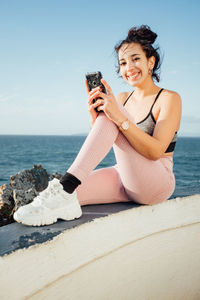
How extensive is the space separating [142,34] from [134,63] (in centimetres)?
21

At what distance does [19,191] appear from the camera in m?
2.79

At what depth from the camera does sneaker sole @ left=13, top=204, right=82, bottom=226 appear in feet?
4.55

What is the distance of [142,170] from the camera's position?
5.28 feet

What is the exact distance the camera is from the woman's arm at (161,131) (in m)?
1.55

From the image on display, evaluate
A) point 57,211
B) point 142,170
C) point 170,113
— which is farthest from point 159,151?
point 57,211

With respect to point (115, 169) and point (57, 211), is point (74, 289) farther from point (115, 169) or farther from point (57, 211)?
point (115, 169)

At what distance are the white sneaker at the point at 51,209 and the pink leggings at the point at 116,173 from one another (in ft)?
0.44

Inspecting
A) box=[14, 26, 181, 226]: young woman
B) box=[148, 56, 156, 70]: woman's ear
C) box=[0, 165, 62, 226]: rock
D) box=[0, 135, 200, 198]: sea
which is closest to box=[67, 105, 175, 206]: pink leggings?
box=[14, 26, 181, 226]: young woman

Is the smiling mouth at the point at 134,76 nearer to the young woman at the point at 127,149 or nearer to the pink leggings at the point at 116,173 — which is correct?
the young woman at the point at 127,149

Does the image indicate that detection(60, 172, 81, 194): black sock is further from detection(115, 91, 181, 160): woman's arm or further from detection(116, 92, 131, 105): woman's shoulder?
detection(116, 92, 131, 105): woman's shoulder

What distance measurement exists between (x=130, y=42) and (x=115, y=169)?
94 cm

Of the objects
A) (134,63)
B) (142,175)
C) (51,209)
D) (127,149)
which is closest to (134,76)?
(134,63)

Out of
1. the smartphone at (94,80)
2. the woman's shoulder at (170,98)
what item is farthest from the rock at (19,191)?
the woman's shoulder at (170,98)

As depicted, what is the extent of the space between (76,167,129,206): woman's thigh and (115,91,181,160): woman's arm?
0.36m
